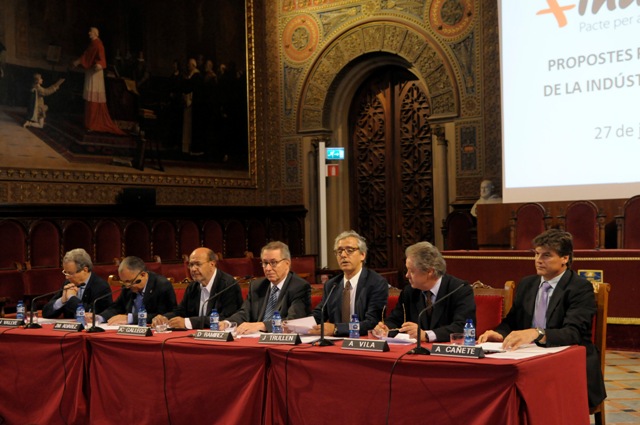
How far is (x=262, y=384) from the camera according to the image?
4223 millimetres

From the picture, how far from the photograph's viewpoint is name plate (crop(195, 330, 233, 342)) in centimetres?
448

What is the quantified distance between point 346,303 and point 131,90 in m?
8.16

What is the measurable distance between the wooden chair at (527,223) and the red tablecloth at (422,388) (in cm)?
626

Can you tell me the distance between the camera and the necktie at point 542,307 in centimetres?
456

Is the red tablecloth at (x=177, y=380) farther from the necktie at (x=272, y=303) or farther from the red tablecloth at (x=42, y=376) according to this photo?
the necktie at (x=272, y=303)

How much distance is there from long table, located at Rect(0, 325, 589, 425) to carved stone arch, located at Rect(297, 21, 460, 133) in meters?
8.47

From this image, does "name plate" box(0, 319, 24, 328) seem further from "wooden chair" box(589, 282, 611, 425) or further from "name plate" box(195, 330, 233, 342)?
"wooden chair" box(589, 282, 611, 425)

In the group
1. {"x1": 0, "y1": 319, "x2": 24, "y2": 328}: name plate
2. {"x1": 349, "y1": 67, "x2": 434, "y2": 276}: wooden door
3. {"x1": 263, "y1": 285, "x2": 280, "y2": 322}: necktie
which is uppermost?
{"x1": 349, "y1": 67, "x2": 434, "y2": 276}: wooden door

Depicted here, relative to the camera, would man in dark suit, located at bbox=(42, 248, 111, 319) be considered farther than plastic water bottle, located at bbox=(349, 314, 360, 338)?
Yes

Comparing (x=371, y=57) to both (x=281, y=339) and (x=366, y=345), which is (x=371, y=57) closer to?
(x=281, y=339)

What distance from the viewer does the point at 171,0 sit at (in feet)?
43.3

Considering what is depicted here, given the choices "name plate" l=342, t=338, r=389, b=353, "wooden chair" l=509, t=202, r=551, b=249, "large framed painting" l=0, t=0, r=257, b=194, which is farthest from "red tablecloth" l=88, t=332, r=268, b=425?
"large framed painting" l=0, t=0, r=257, b=194

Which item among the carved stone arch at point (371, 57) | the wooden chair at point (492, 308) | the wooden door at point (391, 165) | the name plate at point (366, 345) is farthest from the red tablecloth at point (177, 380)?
the wooden door at point (391, 165)

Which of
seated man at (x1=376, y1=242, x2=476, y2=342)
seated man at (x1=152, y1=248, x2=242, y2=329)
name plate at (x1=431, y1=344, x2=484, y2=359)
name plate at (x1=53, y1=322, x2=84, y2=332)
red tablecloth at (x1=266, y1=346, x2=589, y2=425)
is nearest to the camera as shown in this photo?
red tablecloth at (x1=266, y1=346, x2=589, y2=425)
